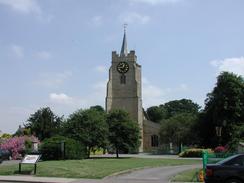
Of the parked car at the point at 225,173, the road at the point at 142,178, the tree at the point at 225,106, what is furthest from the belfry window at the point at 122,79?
the parked car at the point at 225,173

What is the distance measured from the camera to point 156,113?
145500mm

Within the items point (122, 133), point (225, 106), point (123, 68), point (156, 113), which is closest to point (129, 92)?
point (123, 68)

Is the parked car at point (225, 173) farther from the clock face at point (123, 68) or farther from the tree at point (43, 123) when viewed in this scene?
the clock face at point (123, 68)

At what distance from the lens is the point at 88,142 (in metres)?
55.7

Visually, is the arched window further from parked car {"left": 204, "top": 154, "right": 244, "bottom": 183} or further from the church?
parked car {"left": 204, "top": 154, "right": 244, "bottom": 183}

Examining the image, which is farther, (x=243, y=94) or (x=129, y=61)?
(x=129, y=61)

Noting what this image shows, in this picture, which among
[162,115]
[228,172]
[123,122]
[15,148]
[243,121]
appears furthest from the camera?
[162,115]

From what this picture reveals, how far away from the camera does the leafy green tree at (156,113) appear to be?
5693 inches

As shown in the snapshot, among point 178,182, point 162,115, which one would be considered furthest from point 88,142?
point 162,115

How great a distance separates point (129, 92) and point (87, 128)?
173 ft

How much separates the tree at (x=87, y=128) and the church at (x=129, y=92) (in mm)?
49270

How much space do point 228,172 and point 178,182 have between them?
6532 mm

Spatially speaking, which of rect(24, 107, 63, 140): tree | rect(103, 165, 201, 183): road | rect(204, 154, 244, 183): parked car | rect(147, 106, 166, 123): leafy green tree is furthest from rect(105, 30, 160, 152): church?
rect(204, 154, 244, 183): parked car

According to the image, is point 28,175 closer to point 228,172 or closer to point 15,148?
point 228,172
